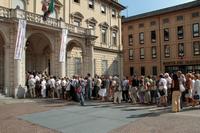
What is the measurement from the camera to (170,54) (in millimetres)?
51656

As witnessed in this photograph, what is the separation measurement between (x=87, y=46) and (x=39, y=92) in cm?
915

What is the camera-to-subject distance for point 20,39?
71.9 ft

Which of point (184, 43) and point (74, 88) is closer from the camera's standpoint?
point (74, 88)

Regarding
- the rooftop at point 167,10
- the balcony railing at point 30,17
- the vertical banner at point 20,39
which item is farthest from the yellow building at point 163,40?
the vertical banner at point 20,39

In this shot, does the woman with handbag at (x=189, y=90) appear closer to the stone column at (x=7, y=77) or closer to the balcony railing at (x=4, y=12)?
the stone column at (x=7, y=77)

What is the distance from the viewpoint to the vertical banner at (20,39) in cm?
2173

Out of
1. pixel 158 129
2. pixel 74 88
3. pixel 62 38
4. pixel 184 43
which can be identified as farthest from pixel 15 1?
pixel 184 43

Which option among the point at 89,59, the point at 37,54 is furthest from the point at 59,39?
the point at 89,59

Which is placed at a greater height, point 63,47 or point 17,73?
point 63,47

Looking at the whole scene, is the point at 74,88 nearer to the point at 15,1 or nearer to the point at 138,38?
the point at 15,1

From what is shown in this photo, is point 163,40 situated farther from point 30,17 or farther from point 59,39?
point 30,17

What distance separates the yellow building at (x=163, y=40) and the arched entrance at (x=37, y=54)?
27.9 m

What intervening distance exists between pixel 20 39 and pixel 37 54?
718cm

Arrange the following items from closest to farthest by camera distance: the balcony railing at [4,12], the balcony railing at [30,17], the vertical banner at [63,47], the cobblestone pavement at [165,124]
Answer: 1. the cobblestone pavement at [165,124]
2. the balcony railing at [4,12]
3. the balcony railing at [30,17]
4. the vertical banner at [63,47]
